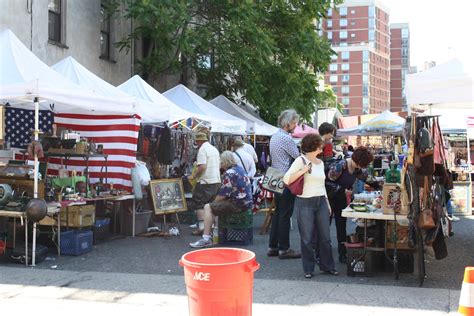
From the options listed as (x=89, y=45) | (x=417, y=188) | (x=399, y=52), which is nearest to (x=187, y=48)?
(x=89, y=45)

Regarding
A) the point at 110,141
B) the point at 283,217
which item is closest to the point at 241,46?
the point at 110,141

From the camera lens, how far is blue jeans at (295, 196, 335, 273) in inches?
245

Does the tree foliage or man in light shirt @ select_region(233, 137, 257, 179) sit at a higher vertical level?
the tree foliage

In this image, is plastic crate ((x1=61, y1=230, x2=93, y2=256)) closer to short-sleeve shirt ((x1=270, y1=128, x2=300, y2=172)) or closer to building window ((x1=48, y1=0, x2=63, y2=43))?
short-sleeve shirt ((x1=270, y1=128, x2=300, y2=172))

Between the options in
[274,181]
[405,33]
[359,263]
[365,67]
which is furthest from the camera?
[405,33]

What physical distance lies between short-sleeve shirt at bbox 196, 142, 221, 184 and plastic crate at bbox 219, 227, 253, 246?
1189mm

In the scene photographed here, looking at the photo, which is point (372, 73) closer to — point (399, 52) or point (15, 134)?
point (399, 52)

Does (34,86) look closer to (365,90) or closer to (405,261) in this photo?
(405,261)

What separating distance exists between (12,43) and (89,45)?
226 inches

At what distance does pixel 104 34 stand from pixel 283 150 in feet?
30.3

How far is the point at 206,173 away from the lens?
9484mm

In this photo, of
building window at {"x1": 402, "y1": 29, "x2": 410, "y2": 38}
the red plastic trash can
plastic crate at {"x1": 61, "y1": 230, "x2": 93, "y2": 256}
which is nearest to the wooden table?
the red plastic trash can

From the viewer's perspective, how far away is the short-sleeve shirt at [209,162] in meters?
9.41

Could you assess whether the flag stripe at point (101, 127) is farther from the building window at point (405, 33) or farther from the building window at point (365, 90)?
the building window at point (405, 33)
